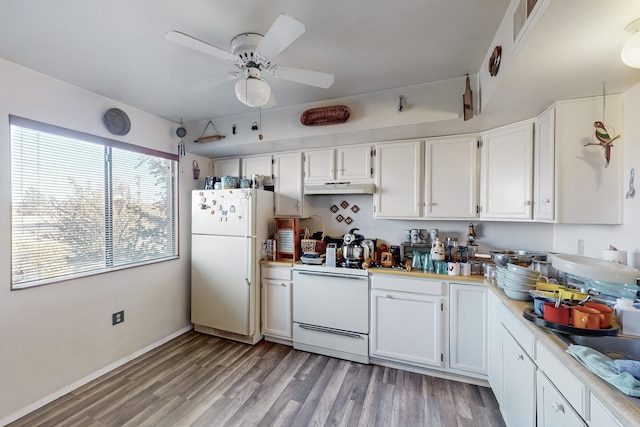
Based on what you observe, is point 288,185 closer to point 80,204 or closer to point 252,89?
point 252,89

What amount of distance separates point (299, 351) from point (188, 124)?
9.32ft

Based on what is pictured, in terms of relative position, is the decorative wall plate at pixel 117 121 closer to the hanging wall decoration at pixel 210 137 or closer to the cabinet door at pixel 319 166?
the hanging wall decoration at pixel 210 137

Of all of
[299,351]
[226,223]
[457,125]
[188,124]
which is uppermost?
[188,124]

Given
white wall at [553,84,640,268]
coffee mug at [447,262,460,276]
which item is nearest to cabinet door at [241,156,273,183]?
coffee mug at [447,262,460,276]

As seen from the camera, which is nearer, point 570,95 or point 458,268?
point 570,95

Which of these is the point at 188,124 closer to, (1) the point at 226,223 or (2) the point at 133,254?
(1) the point at 226,223

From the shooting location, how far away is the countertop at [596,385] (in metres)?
0.75

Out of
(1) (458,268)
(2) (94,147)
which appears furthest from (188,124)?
(1) (458,268)

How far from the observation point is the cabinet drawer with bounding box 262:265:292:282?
110 inches

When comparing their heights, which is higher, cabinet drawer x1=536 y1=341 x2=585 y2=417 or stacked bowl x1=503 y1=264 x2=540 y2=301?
stacked bowl x1=503 y1=264 x2=540 y2=301

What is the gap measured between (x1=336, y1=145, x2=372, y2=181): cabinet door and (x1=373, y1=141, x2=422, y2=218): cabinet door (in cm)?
10

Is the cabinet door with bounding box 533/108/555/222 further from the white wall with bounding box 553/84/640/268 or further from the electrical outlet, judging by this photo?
the electrical outlet

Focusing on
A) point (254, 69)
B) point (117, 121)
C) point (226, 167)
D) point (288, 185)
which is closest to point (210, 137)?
point (226, 167)

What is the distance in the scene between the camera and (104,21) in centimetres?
147
